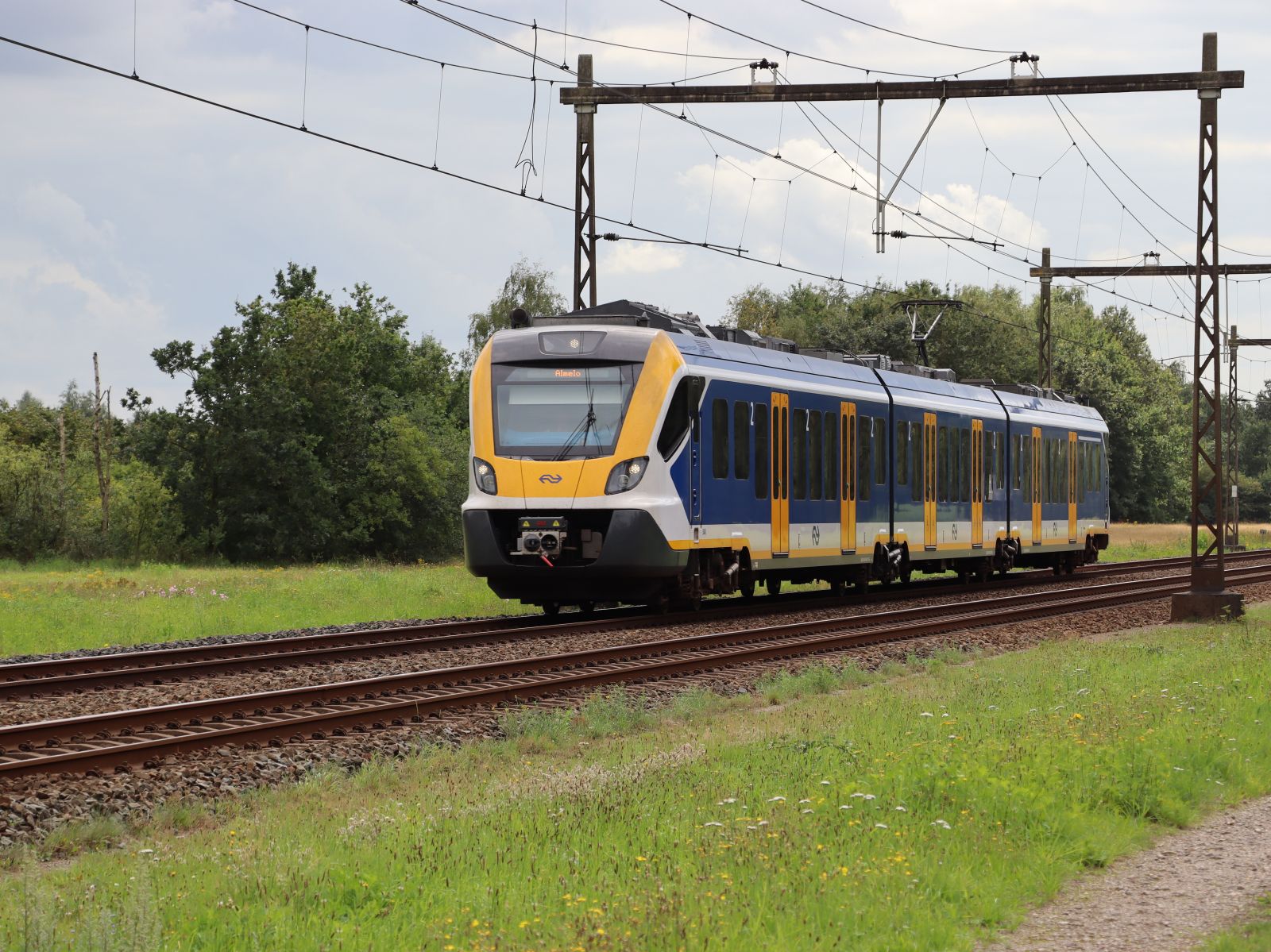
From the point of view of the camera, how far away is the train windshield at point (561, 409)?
19891 millimetres

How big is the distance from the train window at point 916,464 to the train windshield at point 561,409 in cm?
962

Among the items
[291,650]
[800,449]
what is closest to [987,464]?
[800,449]

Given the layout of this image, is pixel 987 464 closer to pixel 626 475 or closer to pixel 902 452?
pixel 902 452

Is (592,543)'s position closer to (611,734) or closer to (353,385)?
(611,734)

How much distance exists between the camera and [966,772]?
883 centimetres

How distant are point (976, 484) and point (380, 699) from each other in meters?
20.0

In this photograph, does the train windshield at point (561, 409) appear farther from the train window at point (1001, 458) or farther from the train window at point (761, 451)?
the train window at point (1001, 458)

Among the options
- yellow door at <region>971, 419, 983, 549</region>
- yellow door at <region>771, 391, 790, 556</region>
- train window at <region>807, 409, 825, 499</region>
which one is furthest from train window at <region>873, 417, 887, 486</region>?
yellow door at <region>971, 419, 983, 549</region>

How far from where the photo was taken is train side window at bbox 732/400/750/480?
21828 millimetres

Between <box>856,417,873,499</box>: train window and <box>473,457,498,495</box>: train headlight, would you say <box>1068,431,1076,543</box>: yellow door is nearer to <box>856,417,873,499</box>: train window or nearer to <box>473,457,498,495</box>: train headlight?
<box>856,417,873,499</box>: train window

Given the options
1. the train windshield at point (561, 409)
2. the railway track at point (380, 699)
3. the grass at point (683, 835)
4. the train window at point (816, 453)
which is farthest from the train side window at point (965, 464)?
the grass at point (683, 835)

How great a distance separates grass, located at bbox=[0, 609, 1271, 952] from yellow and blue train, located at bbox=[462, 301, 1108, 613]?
726 centimetres

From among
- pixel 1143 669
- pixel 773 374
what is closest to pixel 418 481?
pixel 773 374

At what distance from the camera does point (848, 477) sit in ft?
83.7
